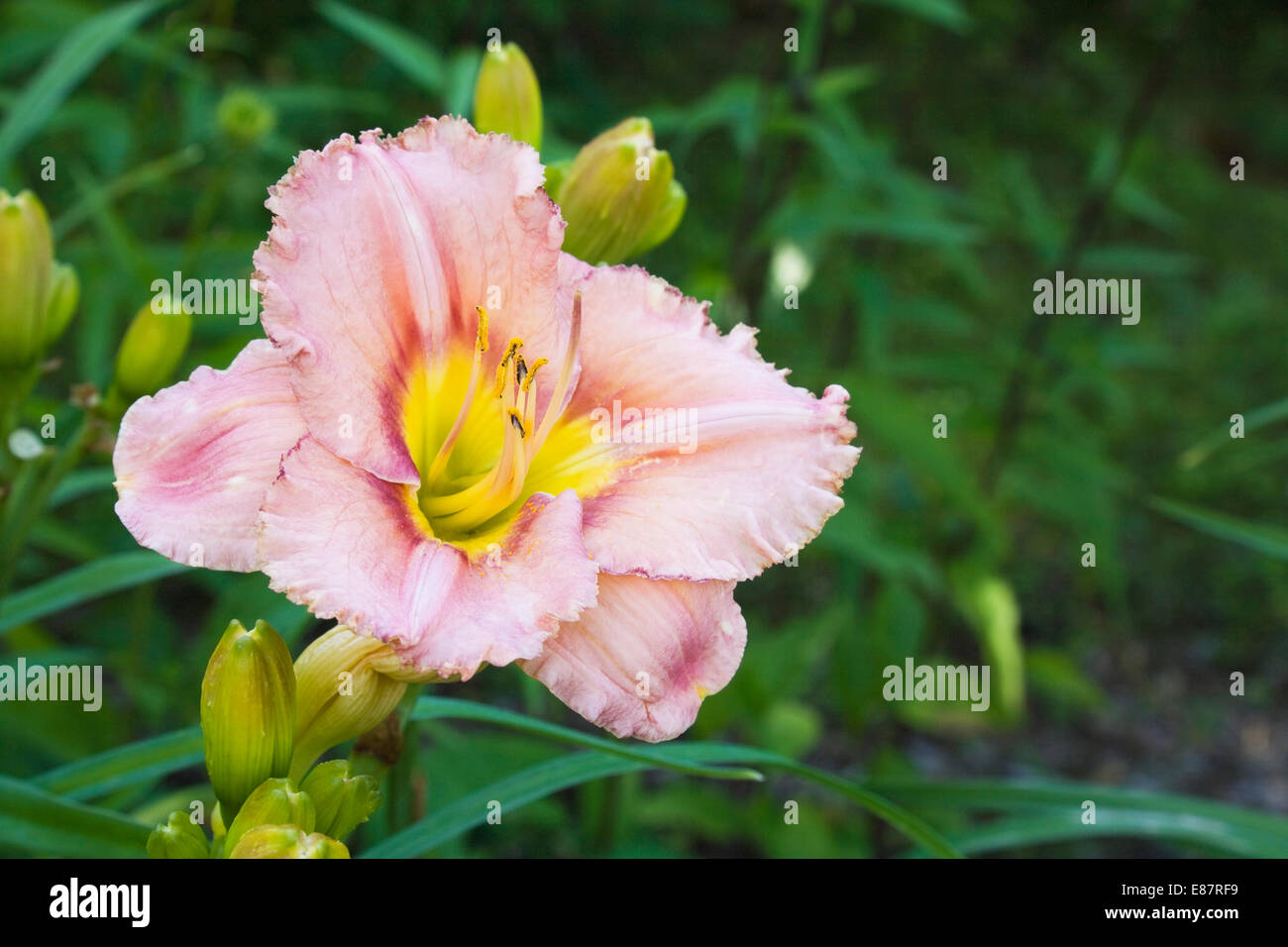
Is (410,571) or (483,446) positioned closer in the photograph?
(410,571)

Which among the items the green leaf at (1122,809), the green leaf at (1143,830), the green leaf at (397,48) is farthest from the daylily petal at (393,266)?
the green leaf at (397,48)

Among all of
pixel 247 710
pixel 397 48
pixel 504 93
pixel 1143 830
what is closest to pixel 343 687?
pixel 247 710

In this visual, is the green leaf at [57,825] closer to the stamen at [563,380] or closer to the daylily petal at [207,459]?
the daylily petal at [207,459]

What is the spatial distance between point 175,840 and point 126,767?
0.23 metres

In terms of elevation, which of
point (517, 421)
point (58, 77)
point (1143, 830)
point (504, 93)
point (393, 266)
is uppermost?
point (58, 77)

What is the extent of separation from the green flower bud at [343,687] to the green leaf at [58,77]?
756 millimetres

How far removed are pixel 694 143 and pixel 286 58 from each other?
1014 millimetres

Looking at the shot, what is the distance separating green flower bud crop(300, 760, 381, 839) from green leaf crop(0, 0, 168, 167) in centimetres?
80

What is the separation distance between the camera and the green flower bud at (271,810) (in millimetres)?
821

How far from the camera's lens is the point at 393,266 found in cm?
87

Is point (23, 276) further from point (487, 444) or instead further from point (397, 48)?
point (397, 48)

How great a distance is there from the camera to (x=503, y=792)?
39.6 inches

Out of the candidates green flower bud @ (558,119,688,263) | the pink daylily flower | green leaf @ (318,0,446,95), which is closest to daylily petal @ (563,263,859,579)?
the pink daylily flower
